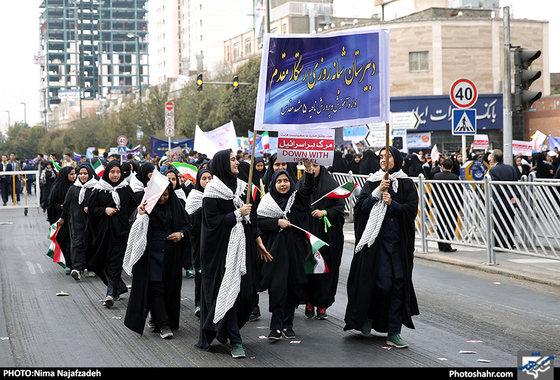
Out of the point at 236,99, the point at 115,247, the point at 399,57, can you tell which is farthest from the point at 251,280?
the point at 236,99

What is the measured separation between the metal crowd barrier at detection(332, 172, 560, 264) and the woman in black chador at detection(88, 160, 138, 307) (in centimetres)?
573

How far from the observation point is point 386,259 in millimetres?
6707

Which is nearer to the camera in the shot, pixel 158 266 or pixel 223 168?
pixel 223 168

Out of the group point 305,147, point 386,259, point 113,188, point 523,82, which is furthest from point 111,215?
point 523,82

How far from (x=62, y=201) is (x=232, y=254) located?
6.62 meters

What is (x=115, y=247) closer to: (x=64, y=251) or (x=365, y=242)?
(x=64, y=251)

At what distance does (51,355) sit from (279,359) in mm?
2047

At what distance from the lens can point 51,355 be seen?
6438mm

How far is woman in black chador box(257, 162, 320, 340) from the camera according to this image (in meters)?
6.94

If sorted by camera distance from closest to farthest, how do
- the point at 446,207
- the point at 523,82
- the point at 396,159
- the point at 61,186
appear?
the point at 396,159 < the point at 61,186 < the point at 446,207 < the point at 523,82

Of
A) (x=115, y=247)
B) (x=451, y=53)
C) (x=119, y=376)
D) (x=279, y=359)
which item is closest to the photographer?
(x=119, y=376)

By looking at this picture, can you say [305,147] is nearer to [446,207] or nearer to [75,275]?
[75,275]

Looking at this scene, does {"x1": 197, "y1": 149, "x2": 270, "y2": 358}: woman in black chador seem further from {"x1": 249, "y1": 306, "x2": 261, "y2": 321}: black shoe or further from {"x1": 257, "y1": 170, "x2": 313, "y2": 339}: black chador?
{"x1": 249, "y1": 306, "x2": 261, "y2": 321}: black shoe

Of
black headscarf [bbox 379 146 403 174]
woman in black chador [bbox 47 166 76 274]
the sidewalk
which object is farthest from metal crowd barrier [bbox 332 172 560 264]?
woman in black chador [bbox 47 166 76 274]
